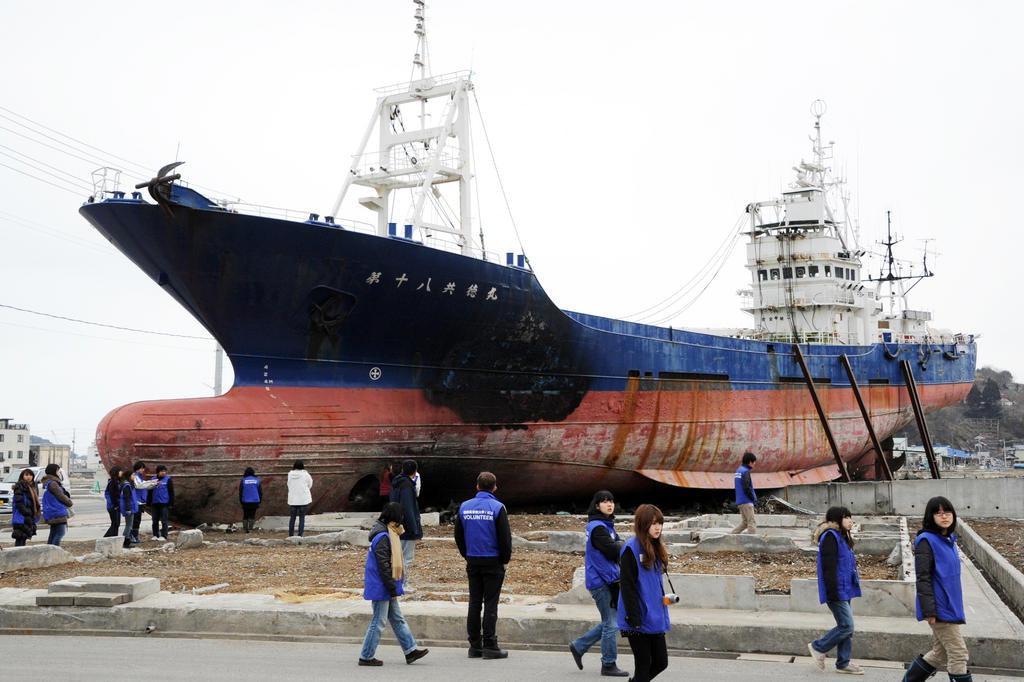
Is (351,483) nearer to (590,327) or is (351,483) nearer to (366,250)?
(366,250)

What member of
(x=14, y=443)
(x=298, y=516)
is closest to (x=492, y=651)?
(x=298, y=516)

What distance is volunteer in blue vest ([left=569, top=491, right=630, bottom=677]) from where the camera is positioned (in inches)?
262

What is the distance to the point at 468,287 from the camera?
18.3 m

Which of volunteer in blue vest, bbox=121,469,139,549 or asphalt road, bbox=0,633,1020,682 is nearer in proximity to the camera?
asphalt road, bbox=0,633,1020,682

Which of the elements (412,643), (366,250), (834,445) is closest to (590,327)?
(366,250)

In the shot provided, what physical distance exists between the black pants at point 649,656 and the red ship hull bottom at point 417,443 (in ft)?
39.6

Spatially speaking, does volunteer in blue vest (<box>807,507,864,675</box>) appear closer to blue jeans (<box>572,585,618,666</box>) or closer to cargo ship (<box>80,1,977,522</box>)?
blue jeans (<box>572,585,618,666</box>)

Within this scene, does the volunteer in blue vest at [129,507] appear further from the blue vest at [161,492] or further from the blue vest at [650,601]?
the blue vest at [650,601]

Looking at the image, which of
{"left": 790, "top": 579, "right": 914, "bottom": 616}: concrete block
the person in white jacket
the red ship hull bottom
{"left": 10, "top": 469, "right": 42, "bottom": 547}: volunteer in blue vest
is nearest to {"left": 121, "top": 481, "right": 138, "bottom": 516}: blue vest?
{"left": 10, "top": 469, "right": 42, "bottom": 547}: volunteer in blue vest

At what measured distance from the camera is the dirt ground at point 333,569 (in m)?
→ 10.0

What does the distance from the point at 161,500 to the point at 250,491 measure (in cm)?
140

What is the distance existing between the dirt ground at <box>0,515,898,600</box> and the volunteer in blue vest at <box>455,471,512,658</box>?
2174 millimetres

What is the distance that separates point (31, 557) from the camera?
464 inches

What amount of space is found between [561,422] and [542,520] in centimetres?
266
